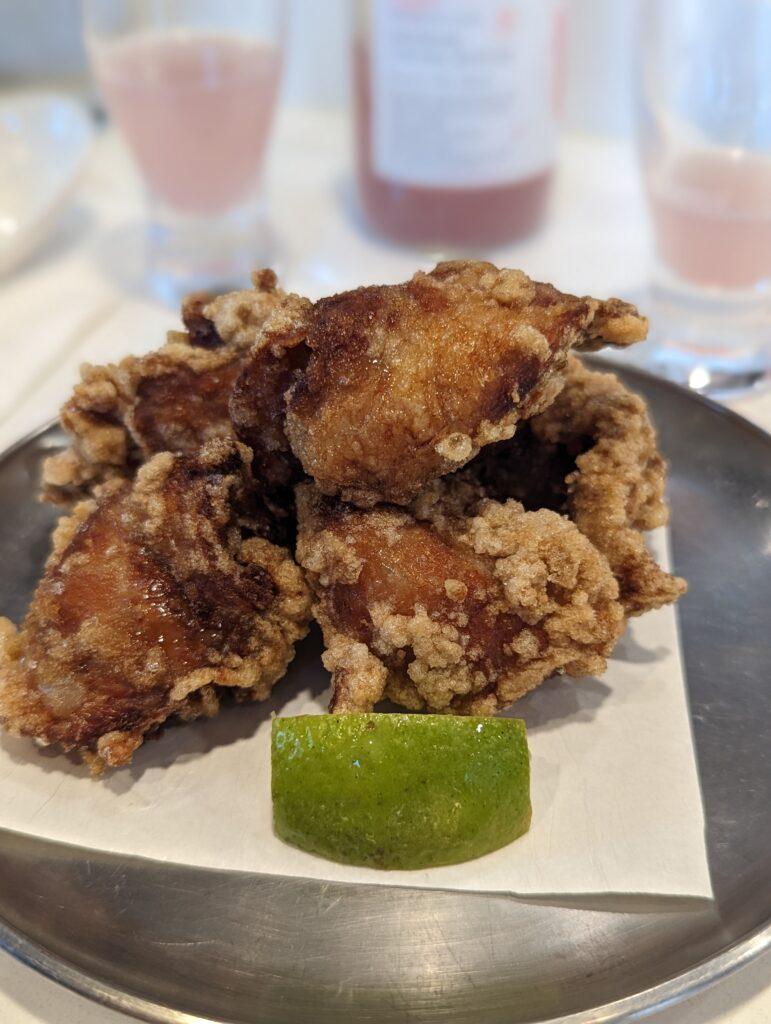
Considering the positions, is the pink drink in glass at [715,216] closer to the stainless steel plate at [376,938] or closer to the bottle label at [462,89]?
the bottle label at [462,89]

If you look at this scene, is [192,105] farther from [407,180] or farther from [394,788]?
[394,788]

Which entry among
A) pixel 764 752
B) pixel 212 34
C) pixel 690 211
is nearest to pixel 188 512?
pixel 764 752

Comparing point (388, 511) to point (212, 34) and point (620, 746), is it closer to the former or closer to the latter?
point (620, 746)

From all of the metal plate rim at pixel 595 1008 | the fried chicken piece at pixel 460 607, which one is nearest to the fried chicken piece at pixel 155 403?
the fried chicken piece at pixel 460 607

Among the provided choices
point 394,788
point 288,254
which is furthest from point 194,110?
point 394,788

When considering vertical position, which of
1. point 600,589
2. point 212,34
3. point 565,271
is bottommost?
point 565,271

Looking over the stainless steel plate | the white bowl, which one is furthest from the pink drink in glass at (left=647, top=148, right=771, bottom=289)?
the white bowl
